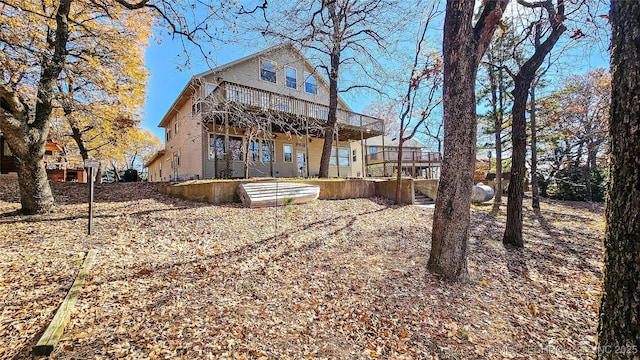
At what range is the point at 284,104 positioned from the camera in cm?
1247

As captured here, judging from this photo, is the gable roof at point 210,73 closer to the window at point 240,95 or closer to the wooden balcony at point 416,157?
the window at point 240,95

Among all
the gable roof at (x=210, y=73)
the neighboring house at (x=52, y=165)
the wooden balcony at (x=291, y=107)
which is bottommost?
the neighboring house at (x=52, y=165)

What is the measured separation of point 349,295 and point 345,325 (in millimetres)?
588

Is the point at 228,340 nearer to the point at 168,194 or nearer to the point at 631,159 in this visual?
the point at 631,159

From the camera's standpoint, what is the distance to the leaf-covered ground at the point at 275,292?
2.63 meters

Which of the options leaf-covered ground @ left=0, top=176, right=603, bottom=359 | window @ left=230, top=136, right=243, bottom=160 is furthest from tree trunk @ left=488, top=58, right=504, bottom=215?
window @ left=230, top=136, right=243, bottom=160

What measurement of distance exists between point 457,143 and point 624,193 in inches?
113

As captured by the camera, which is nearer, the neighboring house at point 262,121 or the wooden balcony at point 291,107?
the wooden balcony at point 291,107

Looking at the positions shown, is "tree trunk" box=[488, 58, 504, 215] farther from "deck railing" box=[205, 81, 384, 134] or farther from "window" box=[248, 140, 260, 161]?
"window" box=[248, 140, 260, 161]

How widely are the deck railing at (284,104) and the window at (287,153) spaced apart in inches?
115

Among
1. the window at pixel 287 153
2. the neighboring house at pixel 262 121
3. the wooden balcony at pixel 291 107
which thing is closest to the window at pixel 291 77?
the neighboring house at pixel 262 121

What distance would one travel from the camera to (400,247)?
5578 mm

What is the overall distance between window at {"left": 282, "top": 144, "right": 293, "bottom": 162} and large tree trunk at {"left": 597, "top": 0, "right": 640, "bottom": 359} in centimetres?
1461

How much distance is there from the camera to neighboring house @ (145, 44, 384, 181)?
11812 mm
